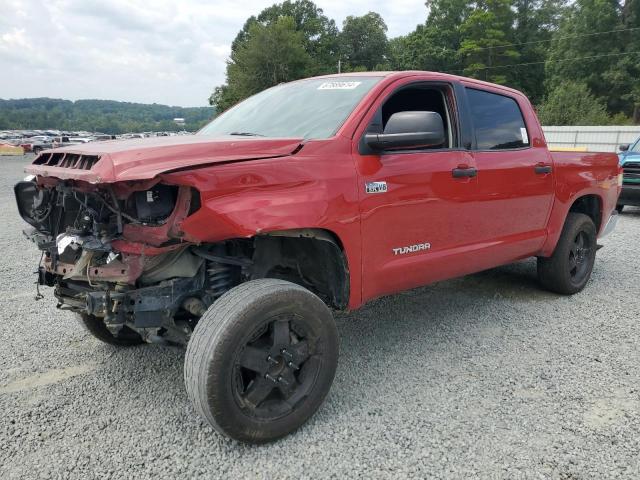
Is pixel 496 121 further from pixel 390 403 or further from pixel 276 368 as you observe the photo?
pixel 276 368

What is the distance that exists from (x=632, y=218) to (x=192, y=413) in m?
10.0

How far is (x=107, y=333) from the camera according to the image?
361 cm

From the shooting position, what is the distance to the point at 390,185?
3.07 m

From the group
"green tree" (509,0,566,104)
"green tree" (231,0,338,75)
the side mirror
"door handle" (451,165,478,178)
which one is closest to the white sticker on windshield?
the side mirror

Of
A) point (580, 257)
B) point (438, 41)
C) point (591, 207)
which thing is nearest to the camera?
point (580, 257)

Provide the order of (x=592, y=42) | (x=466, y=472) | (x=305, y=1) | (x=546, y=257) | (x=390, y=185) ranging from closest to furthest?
(x=466, y=472) < (x=390, y=185) < (x=546, y=257) < (x=592, y=42) < (x=305, y=1)

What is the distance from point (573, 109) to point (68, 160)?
36.3 m

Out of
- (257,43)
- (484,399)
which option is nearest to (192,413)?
(484,399)

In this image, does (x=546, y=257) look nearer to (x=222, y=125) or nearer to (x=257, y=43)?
(x=222, y=125)

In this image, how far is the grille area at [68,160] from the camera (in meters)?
2.50

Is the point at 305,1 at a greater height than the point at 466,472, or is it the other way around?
the point at 305,1

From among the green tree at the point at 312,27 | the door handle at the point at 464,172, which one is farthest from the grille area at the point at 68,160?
the green tree at the point at 312,27

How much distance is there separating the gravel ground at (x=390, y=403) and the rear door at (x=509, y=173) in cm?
71

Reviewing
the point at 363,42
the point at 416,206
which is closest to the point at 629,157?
the point at 416,206
